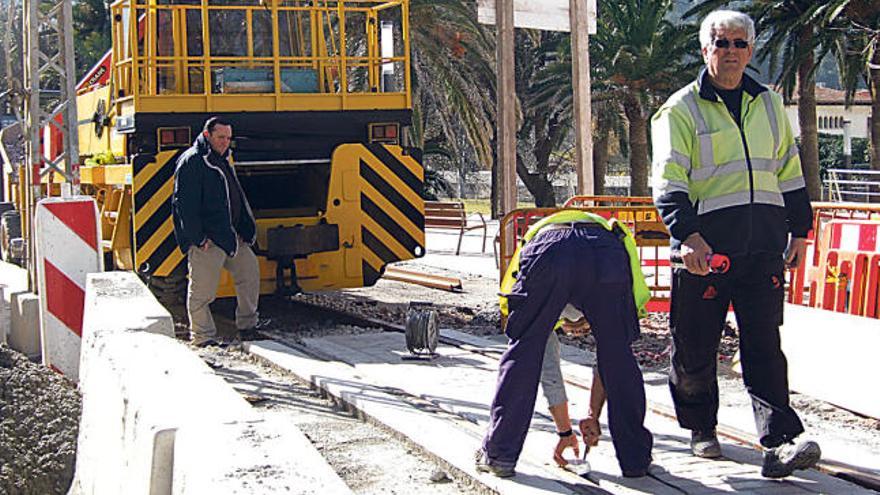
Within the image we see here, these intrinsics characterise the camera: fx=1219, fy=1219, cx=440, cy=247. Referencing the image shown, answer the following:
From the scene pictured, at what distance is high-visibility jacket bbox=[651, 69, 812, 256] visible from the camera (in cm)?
553

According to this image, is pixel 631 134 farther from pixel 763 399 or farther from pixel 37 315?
pixel 763 399

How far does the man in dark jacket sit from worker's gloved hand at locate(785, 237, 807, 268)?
17.6ft

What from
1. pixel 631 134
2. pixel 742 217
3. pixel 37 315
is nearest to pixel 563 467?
pixel 742 217

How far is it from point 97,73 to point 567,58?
16.6 m

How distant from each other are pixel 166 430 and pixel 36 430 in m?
3.54

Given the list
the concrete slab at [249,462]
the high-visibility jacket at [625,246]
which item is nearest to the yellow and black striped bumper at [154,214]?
the high-visibility jacket at [625,246]

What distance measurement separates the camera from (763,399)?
18.3 feet

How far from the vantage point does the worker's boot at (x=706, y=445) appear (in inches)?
229

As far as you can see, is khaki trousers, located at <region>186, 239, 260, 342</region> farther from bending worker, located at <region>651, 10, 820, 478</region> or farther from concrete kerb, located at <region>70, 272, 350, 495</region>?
bending worker, located at <region>651, 10, 820, 478</region>

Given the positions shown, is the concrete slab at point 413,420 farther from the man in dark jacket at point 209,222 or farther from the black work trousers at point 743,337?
the man in dark jacket at point 209,222

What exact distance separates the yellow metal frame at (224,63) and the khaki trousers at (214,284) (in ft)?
5.06

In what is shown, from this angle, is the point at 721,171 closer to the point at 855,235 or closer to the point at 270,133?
the point at 855,235

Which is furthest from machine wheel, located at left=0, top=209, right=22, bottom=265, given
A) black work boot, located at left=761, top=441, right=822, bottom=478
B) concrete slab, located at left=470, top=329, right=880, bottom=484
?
black work boot, located at left=761, top=441, right=822, bottom=478

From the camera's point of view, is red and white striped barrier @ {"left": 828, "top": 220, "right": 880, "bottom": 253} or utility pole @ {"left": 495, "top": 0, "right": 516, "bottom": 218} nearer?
red and white striped barrier @ {"left": 828, "top": 220, "right": 880, "bottom": 253}
